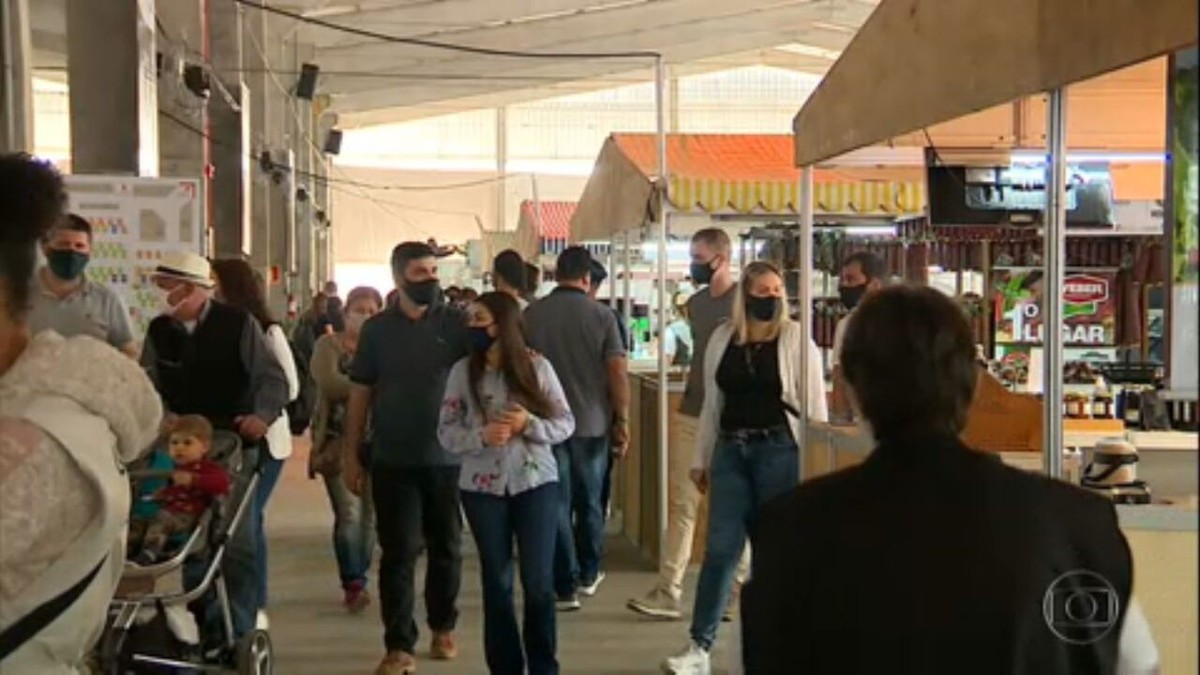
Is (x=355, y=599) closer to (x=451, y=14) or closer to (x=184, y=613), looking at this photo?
(x=184, y=613)

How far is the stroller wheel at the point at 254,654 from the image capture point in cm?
497

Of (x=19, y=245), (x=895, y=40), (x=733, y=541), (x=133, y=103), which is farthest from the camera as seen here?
(x=133, y=103)

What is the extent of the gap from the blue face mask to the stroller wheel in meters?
1.20

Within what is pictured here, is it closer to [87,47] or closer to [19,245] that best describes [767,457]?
[19,245]

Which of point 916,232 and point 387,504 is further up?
point 916,232

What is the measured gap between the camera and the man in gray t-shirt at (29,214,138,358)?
194 inches

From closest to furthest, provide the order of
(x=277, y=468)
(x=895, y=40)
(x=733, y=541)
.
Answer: (x=895, y=40) → (x=733, y=541) → (x=277, y=468)

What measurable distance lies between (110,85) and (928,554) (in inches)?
305

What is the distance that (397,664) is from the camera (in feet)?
18.5

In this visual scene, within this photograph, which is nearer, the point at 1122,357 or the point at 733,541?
the point at 733,541

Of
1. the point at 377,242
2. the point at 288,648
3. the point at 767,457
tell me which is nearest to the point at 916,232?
the point at 767,457

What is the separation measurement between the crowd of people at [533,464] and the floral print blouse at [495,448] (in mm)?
10

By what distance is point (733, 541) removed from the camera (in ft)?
17.4

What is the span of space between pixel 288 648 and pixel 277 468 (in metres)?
0.83
